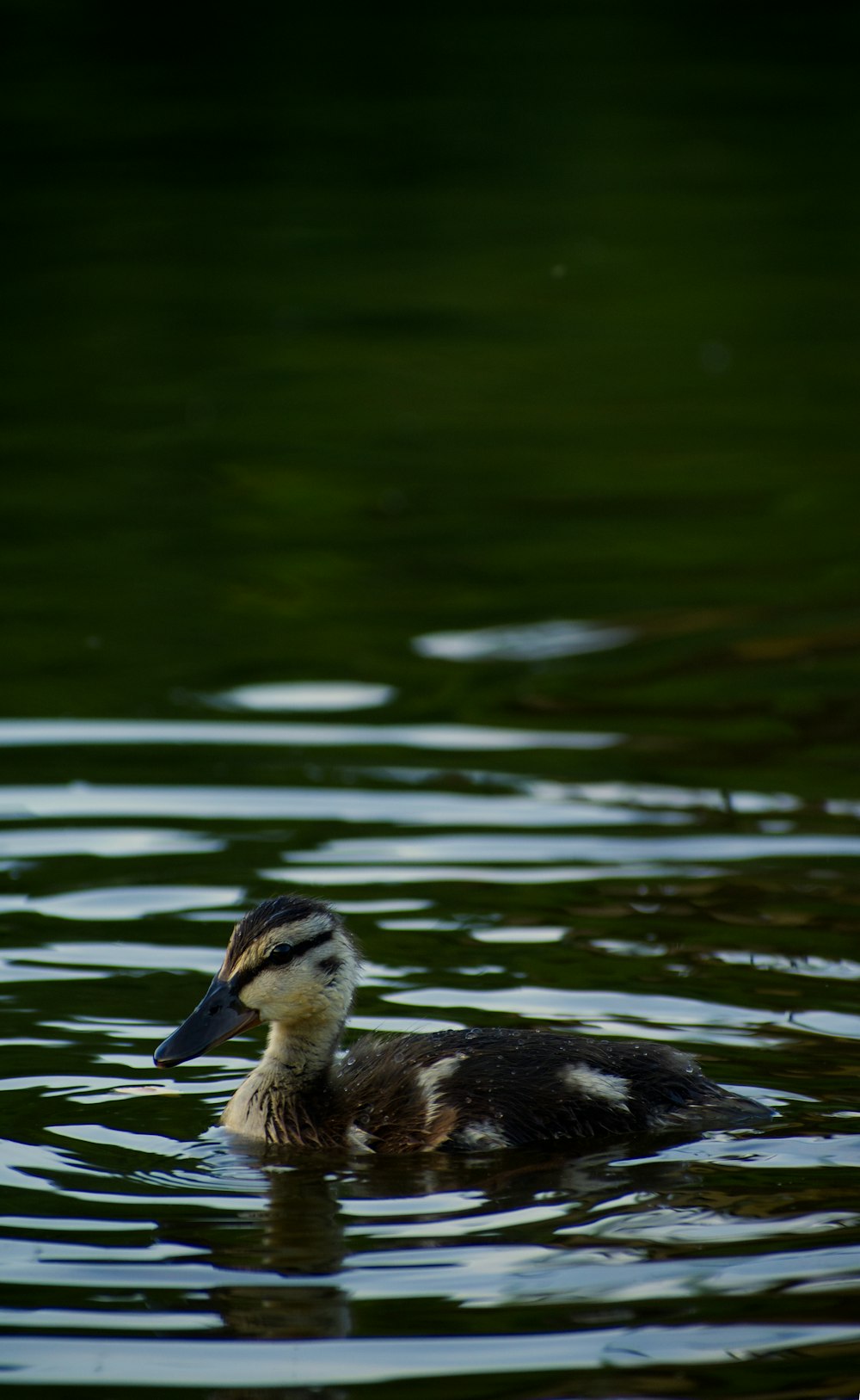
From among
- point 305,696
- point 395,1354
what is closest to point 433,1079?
point 395,1354

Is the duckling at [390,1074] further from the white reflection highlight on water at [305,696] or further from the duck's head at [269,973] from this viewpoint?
the white reflection highlight on water at [305,696]

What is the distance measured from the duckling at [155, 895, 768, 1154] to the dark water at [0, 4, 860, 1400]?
112mm

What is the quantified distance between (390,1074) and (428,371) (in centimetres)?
1069

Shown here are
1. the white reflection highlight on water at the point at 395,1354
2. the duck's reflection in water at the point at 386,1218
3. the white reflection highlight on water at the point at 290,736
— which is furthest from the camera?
the white reflection highlight on water at the point at 290,736

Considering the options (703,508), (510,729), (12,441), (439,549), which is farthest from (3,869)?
(12,441)

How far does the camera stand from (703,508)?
40.2ft

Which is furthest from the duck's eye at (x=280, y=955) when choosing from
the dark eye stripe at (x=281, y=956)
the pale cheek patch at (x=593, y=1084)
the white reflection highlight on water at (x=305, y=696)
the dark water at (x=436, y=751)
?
the white reflection highlight on water at (x=305, y=696)

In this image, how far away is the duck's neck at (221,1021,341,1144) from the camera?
5488 millimetres

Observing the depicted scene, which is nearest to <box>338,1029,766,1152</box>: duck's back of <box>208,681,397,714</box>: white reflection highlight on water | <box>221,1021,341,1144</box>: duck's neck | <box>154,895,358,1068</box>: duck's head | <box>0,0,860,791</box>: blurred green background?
<box>221,1021,341,1144</box>: duck's neck

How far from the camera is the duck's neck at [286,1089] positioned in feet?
18.0

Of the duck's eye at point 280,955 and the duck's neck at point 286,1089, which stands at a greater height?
the duck's eye at point 280,955

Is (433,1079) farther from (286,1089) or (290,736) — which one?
(290,736)

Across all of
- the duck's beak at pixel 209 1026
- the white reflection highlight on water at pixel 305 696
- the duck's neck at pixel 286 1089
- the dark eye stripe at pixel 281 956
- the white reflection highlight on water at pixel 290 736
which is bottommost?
the white reflection highlight on water at pixel 305 696

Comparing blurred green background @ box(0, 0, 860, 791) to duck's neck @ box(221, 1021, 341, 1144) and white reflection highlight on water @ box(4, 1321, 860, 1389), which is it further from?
white reflection highlight on water @ box(4, 1321, 860, 1389)
